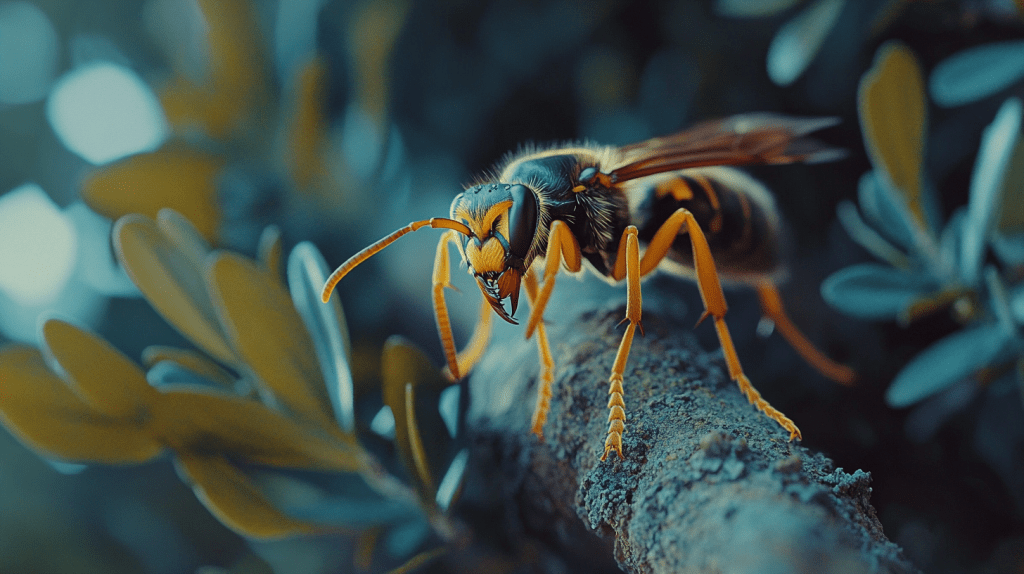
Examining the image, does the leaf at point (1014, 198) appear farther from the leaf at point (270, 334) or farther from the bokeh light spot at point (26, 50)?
the bokeh light spot at point (26, 50)

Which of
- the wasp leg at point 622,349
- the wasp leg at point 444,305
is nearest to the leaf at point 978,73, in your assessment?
the wasp leg at point 622,349

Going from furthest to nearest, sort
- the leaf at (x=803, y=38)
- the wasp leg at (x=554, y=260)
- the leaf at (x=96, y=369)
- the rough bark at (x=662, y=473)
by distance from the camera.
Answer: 1. the leaf at (x=803, y=38)
2. the wasp leg at (x=554, y=260)
3. the leaf at (x=96, y=369)
4. the rough bark at (x=662, y=473)

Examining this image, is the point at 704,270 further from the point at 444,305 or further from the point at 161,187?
the point at 161,187

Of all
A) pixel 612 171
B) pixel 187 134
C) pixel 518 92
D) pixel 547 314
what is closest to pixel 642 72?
pixel 518 92

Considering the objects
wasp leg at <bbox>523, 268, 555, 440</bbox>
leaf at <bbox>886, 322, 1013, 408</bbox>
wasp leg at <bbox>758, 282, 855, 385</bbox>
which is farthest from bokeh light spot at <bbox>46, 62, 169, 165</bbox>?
leaf at <bbox>886, 322, 1013, 408</bbox>

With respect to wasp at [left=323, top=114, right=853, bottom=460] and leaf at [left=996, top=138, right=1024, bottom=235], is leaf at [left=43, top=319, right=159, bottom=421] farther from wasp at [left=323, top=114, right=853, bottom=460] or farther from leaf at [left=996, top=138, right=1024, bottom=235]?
leaf at [left=996, top=138, right=1024, bottom=235]

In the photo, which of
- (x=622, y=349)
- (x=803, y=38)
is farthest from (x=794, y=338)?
(x=622, y=349)
